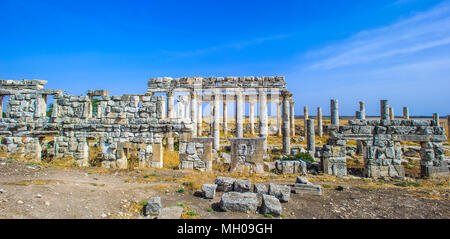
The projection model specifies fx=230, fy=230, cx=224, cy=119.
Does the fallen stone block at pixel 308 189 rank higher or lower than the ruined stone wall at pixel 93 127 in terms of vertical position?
lower

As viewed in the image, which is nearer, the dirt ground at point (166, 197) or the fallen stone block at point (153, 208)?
the dirt ground at point (166, 197)


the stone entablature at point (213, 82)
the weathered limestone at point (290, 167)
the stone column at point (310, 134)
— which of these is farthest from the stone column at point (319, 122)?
the weathered limestone at point (290, 167)

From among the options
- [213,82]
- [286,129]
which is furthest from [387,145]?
[213,82]


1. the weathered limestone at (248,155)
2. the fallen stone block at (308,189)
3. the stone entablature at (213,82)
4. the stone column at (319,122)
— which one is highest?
the stone entablature at (213,82)

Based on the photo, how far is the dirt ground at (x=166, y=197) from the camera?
5.20 meters

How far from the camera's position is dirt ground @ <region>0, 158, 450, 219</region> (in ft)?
17.1

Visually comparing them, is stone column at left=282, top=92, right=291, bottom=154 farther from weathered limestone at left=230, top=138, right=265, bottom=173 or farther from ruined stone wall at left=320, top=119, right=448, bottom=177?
weathered limestone at left=230, top=138, right=265, bottom=173

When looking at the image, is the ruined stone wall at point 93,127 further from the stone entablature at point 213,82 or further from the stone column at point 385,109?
the stone column at point 385,109

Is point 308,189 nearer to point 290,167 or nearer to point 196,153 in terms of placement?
point 290,167

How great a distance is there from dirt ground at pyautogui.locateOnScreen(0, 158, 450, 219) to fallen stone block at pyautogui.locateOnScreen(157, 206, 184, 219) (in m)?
0.21

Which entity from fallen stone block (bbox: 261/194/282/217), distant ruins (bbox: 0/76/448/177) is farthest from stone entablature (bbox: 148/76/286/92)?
fallen stone block (bbox: 261/194/282/217)

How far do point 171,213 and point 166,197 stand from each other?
1.70m

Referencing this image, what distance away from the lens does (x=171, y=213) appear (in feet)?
17.0

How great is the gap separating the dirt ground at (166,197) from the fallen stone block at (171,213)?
8.1 inches
